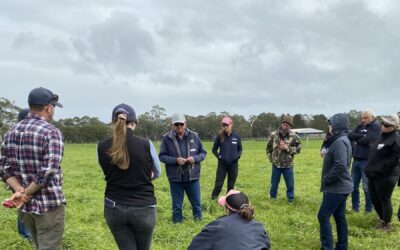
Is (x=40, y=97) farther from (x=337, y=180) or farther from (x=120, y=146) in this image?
Answer: (x=337, y=180)

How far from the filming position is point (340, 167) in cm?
617

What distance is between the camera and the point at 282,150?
10523 millimetres

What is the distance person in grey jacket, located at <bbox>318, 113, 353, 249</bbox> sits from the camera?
20.3ft

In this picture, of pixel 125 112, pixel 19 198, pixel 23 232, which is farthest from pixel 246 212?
pixel 23 232

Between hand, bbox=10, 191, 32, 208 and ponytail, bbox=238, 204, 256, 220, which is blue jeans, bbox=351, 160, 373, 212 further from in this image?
hand, bbox=10, 191, 32, 208

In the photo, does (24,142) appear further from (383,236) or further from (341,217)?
(383,236)

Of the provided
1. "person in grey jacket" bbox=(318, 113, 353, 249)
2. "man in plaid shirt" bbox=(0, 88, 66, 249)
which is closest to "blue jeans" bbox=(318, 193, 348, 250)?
"person in grey jacket" bbox=(318, 113, 353, 249)

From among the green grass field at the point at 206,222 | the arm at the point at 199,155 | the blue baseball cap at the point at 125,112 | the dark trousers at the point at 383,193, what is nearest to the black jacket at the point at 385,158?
the dark trousers at the point at 383,193

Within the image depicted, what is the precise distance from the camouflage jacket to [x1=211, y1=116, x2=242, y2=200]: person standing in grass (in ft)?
3.03

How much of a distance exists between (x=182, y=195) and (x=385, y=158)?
367 cm

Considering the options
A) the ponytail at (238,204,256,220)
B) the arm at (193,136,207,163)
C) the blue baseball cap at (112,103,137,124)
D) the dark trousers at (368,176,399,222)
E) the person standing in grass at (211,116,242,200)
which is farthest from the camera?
the person standing in grass at (211,116,242,200)

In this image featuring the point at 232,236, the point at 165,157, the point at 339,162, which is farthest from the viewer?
the point at 165,157

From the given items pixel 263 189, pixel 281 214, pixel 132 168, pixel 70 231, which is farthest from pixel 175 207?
pixel 263 189

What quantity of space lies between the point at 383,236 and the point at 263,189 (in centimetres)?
595
